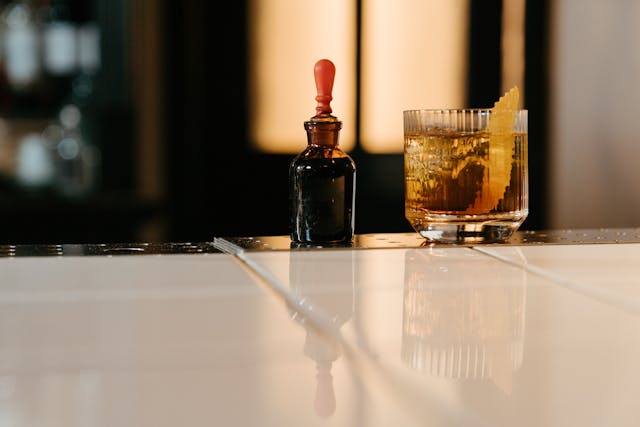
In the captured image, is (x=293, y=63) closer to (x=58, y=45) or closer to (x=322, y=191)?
(x=58, y=45)

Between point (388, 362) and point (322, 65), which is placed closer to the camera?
point (388, 362)

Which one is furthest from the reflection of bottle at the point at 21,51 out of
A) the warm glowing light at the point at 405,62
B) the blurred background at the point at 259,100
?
the warm glowing light at the point at 405,62

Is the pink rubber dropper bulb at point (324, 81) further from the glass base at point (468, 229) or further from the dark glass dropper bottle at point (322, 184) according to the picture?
the glass base at point (468, 229)

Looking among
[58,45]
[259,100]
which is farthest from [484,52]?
[58,45]

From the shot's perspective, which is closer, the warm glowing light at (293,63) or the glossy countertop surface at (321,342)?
the glossy countertop surface at (321,342)

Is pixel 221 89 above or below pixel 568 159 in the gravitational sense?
above

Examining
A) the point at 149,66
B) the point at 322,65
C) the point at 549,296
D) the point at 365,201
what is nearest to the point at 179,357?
the point at 549,296

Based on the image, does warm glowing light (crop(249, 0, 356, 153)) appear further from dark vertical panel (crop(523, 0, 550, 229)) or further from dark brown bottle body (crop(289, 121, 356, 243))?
dark brown bottle body (crop(289, 121, 356, 243))

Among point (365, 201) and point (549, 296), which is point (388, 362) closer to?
point (549, 296)
